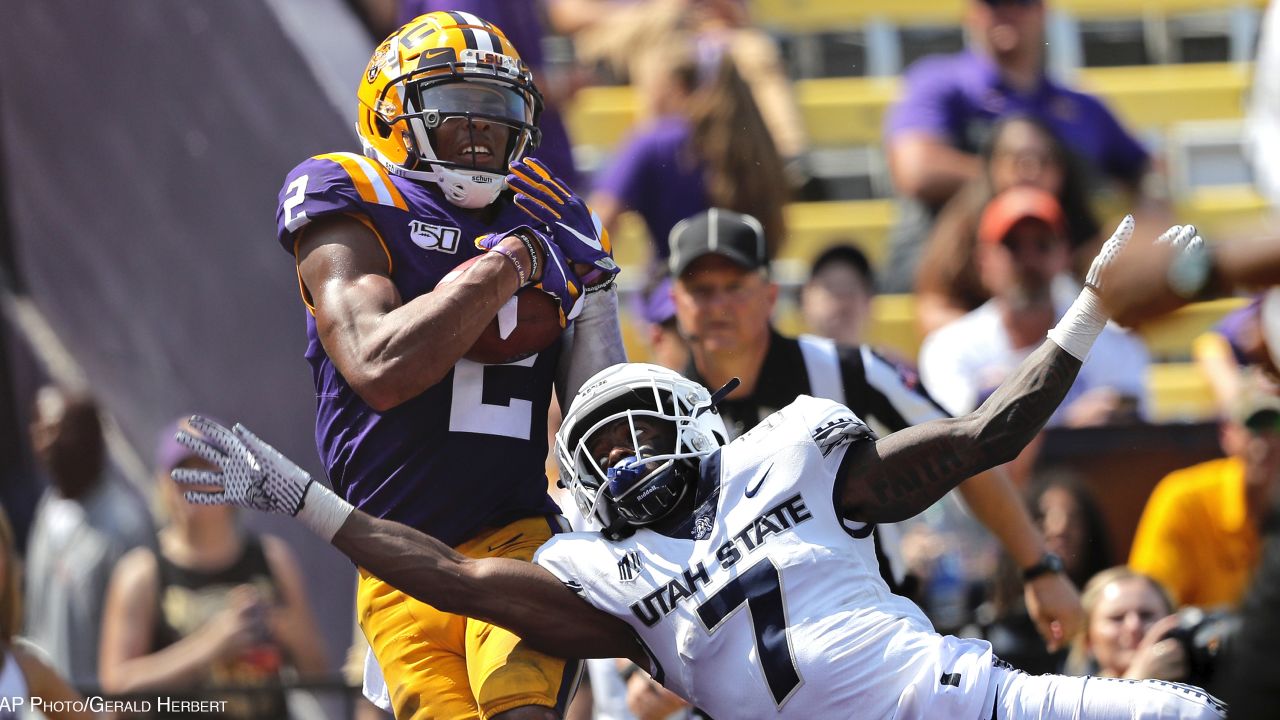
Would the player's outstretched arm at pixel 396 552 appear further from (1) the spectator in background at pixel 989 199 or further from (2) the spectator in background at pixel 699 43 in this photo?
(2) the spectator in background at pixel 699 43

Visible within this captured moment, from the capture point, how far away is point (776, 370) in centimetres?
587

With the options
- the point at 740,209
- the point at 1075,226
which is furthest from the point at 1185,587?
the point at 740,209

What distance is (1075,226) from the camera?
763cm

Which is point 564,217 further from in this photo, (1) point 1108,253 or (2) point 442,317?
(1) point 1108,253

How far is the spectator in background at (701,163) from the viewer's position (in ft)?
24.6

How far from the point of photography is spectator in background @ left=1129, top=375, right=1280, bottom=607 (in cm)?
659

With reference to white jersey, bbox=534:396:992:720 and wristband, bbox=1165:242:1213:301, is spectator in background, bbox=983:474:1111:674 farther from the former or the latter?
wristband, bbox=1165:242:1213:301

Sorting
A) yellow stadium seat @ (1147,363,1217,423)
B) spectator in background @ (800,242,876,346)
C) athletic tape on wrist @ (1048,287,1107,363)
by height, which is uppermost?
athletic tape on wrist @ (1048,287,1107,363)

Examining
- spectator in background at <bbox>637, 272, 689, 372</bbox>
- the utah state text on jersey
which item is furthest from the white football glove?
spectator in background at <bbox>637, 272, 689, 372</bbox>

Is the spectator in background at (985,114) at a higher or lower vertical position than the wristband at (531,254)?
lower

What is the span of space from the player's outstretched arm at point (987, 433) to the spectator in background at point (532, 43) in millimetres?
3113

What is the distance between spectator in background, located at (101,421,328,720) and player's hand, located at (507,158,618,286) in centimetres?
308

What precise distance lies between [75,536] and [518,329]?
3942 millimetres

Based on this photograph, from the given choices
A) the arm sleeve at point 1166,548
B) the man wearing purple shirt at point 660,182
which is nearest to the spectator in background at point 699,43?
the man wearing purple shirt at point 660,182
